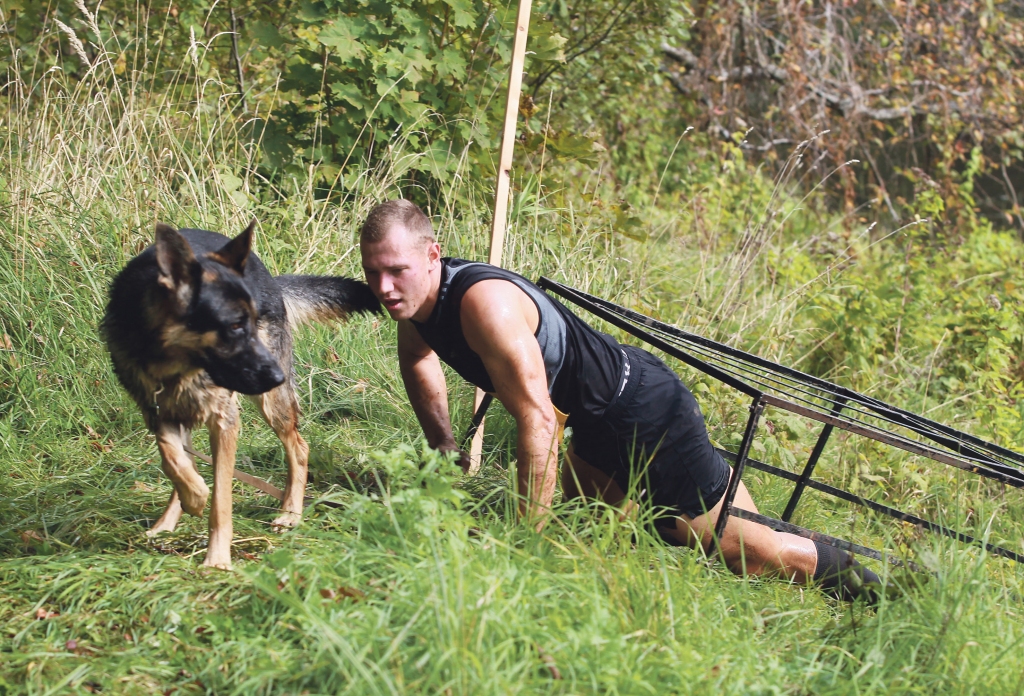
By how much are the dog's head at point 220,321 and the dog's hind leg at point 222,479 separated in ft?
0.81

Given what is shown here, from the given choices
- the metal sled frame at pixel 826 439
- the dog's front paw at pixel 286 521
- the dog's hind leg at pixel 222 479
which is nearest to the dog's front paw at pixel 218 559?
the dog's hind leg at pixel 222 479

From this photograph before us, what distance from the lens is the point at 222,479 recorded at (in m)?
3.11

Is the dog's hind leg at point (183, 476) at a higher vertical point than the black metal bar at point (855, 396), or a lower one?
lower

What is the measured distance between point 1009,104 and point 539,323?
9.08 meters

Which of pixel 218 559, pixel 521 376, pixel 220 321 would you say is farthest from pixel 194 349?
pixel 521 376

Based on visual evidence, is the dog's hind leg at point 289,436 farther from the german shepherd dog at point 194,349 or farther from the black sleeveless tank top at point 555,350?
the black sleeveless tank top at point 555,350

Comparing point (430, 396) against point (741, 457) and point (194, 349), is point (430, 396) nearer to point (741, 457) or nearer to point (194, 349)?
point (194, 349)

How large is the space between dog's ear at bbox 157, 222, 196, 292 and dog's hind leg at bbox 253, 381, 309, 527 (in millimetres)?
785

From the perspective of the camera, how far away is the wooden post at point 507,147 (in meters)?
4.03

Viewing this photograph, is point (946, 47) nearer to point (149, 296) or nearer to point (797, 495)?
point (797, 495)

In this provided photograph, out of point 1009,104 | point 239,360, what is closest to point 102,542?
point 239,360

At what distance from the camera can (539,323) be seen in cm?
339

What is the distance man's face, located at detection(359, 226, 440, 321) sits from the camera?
126 inches

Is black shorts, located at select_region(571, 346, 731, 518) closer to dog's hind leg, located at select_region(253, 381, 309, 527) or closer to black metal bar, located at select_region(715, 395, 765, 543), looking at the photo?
black metal bar, located at select_region(715, 395, 765, 543)
